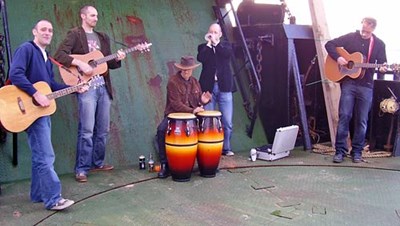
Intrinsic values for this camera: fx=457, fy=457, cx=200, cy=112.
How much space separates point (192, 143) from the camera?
15.2 feet

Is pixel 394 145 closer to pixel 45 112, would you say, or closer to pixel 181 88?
pixel 181 88

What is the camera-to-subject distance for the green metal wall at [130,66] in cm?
510

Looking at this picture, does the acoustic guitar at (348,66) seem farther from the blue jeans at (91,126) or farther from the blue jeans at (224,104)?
the blue jeans at (91,126)

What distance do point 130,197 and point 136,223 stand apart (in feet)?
2.17

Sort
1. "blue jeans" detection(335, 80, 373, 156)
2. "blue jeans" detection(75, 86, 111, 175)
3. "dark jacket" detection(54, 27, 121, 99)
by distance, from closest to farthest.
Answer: "dark jacket" detection(54, 27, 121, 99) < "blue jeans" detection(75, 86, 111, 175) < "blue jeans" detection(335, 80, 373, 156)

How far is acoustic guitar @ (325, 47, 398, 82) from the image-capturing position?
541cm

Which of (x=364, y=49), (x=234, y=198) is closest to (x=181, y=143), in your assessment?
(x=234, y=198)

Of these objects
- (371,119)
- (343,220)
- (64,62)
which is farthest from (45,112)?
(371,119)

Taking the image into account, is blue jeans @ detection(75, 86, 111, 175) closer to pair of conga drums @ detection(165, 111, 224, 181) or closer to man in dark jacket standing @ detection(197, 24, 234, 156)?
pair of conga drums @ detection(165, 111, 224, 181)

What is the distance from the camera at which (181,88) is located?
484 centimetres

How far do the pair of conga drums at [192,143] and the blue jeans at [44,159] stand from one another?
4.13ft

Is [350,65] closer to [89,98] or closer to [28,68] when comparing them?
[89,98]

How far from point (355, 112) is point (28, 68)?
3911mm

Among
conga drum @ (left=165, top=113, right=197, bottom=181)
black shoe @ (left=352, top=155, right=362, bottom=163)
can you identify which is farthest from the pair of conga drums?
black shoe @ (left=352, top=155, right=362, bottom=163)
